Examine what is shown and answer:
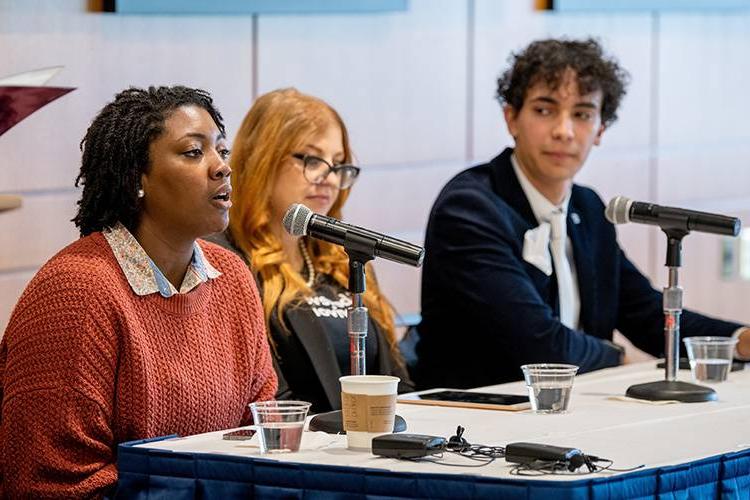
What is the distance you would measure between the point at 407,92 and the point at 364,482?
2659mm

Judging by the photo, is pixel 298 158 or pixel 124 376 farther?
pixel 298 158

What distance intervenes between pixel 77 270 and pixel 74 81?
51.2 inches

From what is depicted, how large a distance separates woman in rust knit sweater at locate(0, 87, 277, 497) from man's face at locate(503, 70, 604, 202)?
4.00 feet

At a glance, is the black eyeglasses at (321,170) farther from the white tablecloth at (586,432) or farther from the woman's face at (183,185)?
the woman's face at (183,185)

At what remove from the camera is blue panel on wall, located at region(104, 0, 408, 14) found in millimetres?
3834

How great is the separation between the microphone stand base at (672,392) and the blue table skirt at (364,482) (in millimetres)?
543

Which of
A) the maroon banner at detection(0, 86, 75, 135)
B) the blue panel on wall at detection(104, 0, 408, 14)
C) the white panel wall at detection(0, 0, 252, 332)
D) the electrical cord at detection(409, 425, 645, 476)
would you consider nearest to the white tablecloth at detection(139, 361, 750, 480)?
the electrical cord at detection(409, 425, 645, 476)

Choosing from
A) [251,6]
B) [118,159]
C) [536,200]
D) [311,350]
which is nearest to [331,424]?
[118,159]

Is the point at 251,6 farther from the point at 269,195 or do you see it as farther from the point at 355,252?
the point at 355,252

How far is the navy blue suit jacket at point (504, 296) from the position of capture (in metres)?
3.64

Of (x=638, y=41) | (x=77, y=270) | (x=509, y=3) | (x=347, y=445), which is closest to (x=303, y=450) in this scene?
(x=347, y=445)

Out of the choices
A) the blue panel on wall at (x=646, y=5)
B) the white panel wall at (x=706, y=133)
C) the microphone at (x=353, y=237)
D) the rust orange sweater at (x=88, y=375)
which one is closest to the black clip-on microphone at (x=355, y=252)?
the microphone at (x=353, y=237)

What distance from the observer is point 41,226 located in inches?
148

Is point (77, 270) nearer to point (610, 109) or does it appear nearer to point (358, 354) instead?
point (358, 354)
